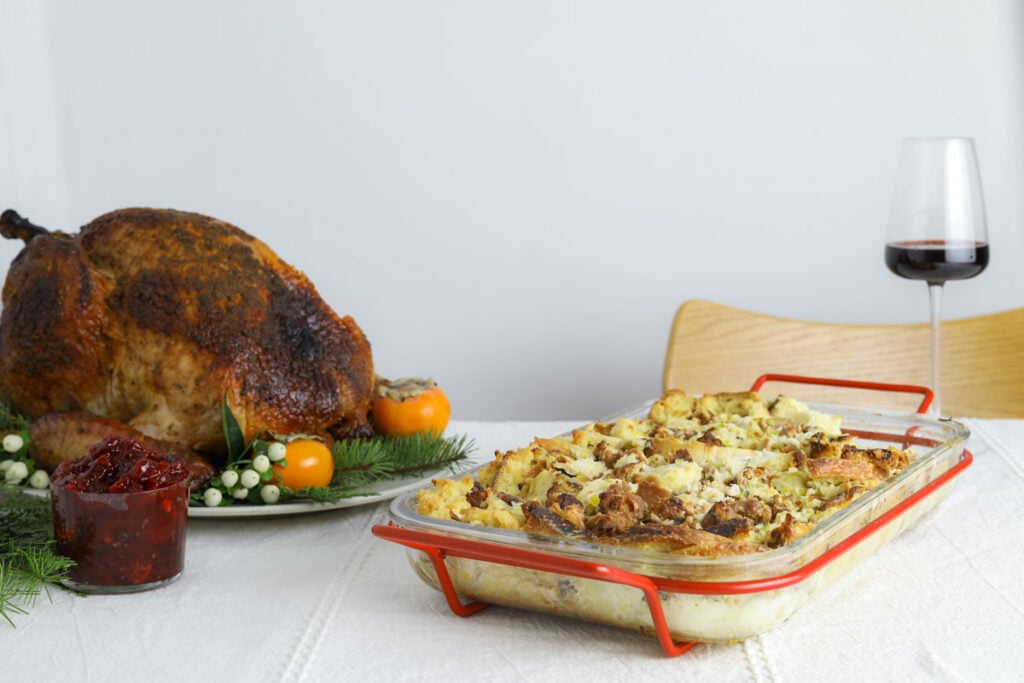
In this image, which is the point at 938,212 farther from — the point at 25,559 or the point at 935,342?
the point at 25,559

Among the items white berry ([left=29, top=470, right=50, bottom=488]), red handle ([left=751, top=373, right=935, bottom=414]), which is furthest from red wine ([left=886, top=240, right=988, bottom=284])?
white berry ([left=29, top=470, right=50, bottom=488])

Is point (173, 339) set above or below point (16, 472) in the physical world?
above

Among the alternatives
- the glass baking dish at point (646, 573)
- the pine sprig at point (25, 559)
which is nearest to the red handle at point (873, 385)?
the glass baking dish at point (646, 573)

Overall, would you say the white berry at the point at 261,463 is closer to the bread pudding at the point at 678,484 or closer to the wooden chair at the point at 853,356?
the bread pudding at the point at 678,484

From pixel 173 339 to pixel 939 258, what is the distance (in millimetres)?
1175

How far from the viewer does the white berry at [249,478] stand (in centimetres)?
147

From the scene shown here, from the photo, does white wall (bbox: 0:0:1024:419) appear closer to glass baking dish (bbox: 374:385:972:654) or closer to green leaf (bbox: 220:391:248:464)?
green leaf (bbox: 220:391:248:464)

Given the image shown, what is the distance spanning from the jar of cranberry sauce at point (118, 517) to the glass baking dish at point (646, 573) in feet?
0.84

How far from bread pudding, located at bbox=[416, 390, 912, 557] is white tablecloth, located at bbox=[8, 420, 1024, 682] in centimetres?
11

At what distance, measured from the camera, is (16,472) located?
1526 millimetres

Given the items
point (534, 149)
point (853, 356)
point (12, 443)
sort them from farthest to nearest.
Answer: point (534, 149)
point (853, 356)
point (12, 443)

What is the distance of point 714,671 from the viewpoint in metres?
1.02

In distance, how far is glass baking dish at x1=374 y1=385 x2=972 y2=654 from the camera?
0.96 meters

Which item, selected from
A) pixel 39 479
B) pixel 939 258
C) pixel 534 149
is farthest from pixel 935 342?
pixel 534 149
